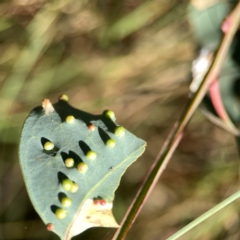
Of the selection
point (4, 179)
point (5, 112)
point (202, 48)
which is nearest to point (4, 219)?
point (4, 179)

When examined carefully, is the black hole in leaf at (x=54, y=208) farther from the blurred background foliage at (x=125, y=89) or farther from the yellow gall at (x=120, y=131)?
the blurred background foliage at (x=125, y=89)

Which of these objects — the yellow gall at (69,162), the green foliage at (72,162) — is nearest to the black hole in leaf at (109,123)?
the green foliage at (72,162)

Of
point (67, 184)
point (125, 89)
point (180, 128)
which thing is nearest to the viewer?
point (67, 184)

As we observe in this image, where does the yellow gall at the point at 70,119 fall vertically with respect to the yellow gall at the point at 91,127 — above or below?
above

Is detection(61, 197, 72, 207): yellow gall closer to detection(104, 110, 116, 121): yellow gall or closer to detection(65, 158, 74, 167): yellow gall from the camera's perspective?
A: detection(65, 158, 74, 167): yellow gall

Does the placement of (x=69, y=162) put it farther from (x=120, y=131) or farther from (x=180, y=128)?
(x=180, y=128)

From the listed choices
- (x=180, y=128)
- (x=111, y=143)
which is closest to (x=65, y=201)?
(x=111, y=143)

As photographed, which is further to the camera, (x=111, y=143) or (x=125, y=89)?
(x=125, y=89)

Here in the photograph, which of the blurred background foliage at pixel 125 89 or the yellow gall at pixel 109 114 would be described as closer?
the yellow gall at pixel 109 114
